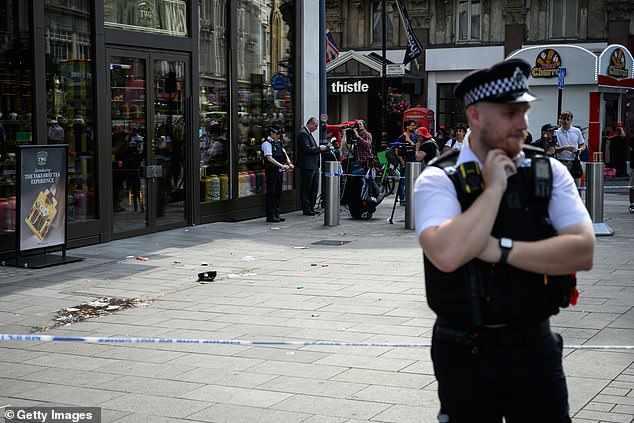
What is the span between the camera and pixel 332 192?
1596 cm

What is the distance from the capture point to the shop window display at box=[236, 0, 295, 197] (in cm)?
1711

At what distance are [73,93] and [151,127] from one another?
172cm

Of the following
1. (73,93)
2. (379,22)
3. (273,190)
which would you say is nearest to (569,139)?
(273,190)

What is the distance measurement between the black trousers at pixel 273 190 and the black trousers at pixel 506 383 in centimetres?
1353

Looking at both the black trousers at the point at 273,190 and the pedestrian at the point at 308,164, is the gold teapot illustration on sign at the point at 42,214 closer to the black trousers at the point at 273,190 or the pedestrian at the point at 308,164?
the black trousers at the point at 273,190

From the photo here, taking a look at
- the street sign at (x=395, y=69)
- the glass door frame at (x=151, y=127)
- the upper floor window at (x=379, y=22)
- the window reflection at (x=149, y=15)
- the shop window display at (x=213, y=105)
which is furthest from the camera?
the upper floor window at (x=379, y=22)

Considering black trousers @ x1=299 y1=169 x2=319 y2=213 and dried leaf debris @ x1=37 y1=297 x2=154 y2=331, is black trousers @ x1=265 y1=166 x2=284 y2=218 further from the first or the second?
dried leaf debris @ x1=37 y1=297 x2=154 y2=331

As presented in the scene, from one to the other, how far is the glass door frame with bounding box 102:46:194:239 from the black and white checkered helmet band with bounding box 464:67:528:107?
10.7 meters

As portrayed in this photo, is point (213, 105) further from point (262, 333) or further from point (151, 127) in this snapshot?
point (262, 333)

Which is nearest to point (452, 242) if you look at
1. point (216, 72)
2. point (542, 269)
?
point (542, 269)

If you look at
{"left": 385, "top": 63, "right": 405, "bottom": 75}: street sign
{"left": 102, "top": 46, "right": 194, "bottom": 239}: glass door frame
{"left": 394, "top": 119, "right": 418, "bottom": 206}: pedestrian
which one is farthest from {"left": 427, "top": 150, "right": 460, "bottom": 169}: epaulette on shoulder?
{"left": 385, "top": 63, "right": 405, "bottom": 75}: street sign

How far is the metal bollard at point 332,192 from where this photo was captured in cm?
1598

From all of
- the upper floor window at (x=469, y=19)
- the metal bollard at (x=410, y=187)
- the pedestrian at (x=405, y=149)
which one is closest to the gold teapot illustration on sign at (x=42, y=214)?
the metal bollard at (x=410, y=187)

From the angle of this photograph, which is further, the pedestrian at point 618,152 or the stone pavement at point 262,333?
the pedestrian at point 618,152
